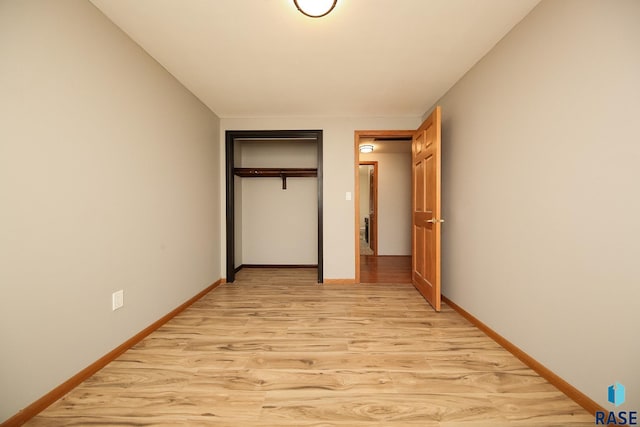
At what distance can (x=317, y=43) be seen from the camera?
204 centimetres

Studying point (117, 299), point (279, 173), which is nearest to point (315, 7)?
point (117, 299)

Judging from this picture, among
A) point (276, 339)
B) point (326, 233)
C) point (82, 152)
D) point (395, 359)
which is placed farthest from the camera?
point (326, 233)

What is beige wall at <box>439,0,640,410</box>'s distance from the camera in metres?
1.20

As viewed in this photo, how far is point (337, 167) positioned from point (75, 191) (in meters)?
2.80

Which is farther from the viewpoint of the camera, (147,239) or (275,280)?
(275,280)

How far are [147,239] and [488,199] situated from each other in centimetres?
292

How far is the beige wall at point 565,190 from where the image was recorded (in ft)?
3.92

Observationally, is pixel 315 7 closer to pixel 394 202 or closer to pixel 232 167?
pixel 232 167

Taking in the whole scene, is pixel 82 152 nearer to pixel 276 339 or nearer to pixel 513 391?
pixel 276 339

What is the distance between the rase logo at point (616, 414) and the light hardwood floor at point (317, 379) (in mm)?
79

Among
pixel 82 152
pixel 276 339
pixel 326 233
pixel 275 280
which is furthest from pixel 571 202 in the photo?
pixel 275 280

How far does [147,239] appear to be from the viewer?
2178 millimetres

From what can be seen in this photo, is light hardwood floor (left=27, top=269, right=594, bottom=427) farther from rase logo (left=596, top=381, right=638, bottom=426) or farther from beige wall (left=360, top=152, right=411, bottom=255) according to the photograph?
beige wall (left=360, top=152, right=411, bottom=255)

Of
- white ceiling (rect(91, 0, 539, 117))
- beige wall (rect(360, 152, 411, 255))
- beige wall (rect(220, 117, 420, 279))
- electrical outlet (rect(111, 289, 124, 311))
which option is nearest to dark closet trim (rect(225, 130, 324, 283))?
beige wall (rect(220, 117, 420, 279))
